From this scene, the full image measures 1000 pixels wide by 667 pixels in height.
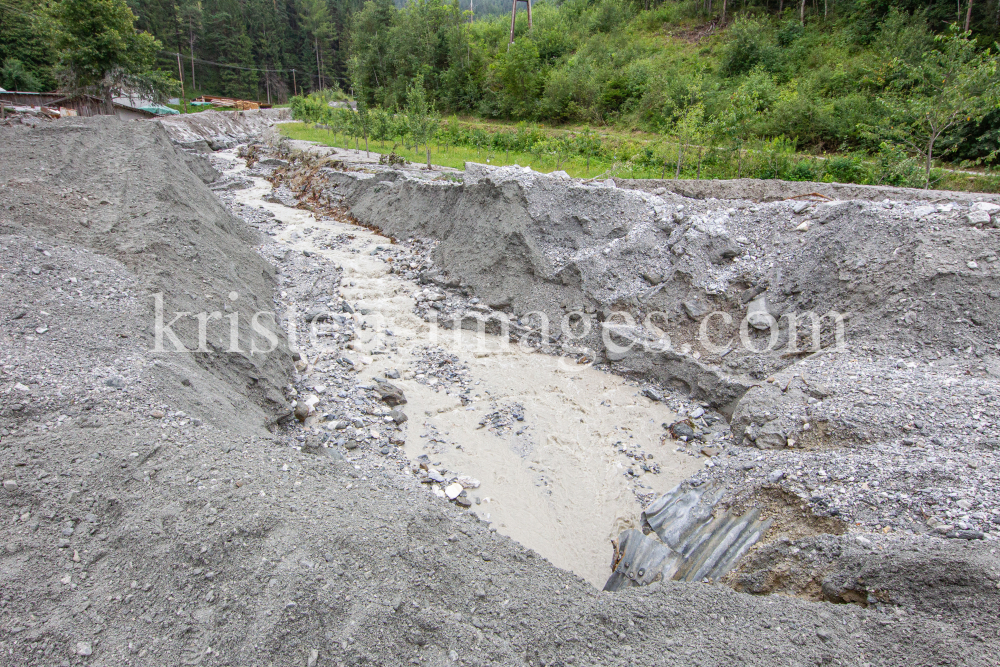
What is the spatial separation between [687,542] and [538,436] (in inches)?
138

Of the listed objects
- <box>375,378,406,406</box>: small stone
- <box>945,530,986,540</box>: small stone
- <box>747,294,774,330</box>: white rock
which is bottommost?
<box>375,378,406,406</box>: small stone

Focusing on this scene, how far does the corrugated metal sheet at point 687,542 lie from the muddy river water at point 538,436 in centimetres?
52

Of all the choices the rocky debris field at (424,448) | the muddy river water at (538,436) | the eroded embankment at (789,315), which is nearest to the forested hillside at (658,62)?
the eroded embankment at (789,315)

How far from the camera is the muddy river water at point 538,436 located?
7.84 m

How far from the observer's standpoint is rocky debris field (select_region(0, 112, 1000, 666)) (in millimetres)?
4238

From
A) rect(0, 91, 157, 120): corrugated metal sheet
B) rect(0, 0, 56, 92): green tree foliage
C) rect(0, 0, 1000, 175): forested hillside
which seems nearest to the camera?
rect(0, 0, 1000, 175): forested hillside

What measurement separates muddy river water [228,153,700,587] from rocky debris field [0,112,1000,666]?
107mm

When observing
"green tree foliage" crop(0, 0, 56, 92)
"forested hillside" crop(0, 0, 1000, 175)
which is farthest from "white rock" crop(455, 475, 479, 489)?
"green tree foliage" crop(0, 0, 56, 92)

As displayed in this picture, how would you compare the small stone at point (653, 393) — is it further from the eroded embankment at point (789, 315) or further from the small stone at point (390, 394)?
the small stone at point (390, 394)

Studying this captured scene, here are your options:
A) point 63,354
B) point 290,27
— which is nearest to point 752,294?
point 63,354

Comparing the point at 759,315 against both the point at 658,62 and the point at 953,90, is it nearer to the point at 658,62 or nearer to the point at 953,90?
the point at 953,90

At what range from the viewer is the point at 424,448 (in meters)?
9.13

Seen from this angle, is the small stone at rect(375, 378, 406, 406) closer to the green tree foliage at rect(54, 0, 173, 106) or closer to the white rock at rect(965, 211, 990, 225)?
the white rock at rect(965, 211, 990, 225)

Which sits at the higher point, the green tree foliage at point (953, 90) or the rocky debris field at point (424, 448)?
the green tree foliage at point (953, 90)
